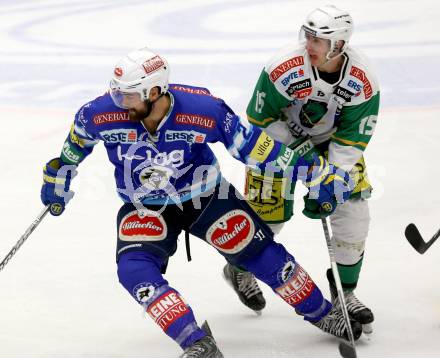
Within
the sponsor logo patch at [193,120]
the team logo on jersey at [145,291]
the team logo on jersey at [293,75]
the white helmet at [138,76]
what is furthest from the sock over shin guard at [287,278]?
the white helmet at [138,76]

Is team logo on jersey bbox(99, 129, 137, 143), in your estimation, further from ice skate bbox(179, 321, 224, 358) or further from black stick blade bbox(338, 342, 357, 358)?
black stick blade bbox(338, 342, 357, 358)

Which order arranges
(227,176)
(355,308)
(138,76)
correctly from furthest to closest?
(227,176), (355,308), (138,76)

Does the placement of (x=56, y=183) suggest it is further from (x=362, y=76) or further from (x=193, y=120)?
(x=362, y=76)

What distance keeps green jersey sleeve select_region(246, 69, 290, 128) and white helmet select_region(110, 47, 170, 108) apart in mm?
666

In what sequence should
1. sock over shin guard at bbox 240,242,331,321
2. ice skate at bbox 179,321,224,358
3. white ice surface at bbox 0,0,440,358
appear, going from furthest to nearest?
1. white ice surface at bbox 0,0,440,358
2. sock over shin guard at bbox 240,242,331,321
3. ice skate at bbox 179,321,224,358

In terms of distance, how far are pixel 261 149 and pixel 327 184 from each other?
13.1 inches

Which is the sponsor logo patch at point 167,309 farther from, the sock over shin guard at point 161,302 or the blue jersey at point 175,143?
the blue jersey at point 175,143

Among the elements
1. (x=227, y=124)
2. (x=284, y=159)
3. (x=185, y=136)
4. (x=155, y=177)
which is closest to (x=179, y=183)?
(x=155, y=177)

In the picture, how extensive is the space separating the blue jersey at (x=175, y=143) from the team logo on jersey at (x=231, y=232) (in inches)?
6.2

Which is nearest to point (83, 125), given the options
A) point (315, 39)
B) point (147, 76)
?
point (147, 76)

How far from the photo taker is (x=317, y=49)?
13.2 feet

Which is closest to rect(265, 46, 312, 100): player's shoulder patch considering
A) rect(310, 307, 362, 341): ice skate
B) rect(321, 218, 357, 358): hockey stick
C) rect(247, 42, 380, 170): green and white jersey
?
rect(247, 42, 380, 170): green and white jersey

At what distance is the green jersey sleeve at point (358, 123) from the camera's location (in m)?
4.11

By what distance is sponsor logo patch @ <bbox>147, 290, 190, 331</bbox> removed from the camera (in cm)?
365
